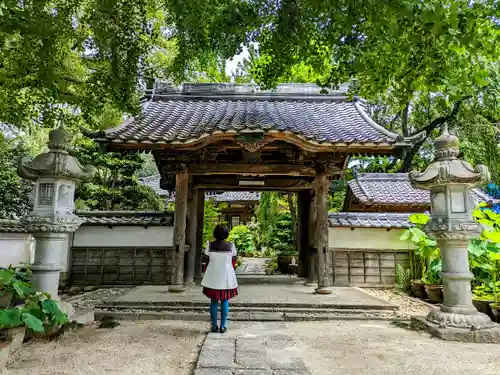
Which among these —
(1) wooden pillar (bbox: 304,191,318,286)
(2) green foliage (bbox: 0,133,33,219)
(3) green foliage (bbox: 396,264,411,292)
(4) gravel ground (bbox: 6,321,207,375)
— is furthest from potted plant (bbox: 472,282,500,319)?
(2) green foliage (bbox: 0,133,33,219)

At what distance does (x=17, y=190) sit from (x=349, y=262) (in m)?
12.4

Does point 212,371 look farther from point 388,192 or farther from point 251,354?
point 388,192

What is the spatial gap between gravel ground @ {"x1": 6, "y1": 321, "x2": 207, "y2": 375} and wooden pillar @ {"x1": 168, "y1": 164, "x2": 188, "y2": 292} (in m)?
2.18

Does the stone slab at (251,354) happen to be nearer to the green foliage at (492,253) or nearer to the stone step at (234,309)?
the stone step at (234,309)

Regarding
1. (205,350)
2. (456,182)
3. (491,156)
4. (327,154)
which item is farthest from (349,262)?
(491,156)

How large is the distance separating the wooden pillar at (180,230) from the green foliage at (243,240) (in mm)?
13530

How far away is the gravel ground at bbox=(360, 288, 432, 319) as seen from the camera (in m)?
6.62

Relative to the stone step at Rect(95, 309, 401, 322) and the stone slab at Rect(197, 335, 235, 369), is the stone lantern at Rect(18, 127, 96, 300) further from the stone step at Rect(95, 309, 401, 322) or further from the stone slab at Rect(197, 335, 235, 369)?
the stone slab at Rect(197, 335, 235, 369)

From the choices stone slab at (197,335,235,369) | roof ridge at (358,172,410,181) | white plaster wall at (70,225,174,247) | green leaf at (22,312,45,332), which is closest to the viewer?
stone slab at (197,335,235,369)

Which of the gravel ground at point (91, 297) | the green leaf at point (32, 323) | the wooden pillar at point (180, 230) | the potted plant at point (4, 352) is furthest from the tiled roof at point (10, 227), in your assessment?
the potted plant at point (4, 352)

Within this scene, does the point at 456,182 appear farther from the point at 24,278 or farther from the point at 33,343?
the point at 24,278

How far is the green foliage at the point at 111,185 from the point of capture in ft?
46.1

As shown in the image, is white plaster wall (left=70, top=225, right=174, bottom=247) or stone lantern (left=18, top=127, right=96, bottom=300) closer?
stone lantern (left=18, top=127, right=96, bottom=300)

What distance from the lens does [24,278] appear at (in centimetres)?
582
